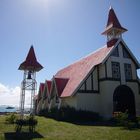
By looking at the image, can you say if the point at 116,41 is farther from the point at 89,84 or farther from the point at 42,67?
the point at 42,67

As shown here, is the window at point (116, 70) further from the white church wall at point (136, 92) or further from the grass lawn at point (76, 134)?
the grass lawn at point (76, 134)

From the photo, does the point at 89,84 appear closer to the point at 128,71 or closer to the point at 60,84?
the point at 60,84

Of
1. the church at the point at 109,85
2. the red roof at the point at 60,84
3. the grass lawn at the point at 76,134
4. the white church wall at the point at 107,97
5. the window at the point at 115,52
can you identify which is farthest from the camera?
the red roof at the point at 60,84

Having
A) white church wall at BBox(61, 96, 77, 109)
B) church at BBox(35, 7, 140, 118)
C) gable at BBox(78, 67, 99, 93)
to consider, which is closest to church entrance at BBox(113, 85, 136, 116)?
church at BBox(35, 7, 140, 118)

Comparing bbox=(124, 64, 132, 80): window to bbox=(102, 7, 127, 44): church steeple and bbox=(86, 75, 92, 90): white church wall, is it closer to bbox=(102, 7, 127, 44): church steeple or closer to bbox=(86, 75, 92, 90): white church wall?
bbox=(102, 7, 127, 44): church steeple

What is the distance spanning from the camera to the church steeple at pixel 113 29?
28.0 metres

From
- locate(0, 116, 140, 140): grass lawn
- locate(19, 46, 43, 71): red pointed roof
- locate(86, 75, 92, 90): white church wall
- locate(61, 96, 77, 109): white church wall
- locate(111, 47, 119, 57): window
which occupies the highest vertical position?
locate(111, 47, 119, 57): window

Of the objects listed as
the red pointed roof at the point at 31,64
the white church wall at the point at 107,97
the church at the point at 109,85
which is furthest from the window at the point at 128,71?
the red pointed roof at the point at 31,64

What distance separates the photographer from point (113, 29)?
92.1 feet

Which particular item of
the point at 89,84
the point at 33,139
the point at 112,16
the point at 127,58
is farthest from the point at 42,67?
the point at 112,16

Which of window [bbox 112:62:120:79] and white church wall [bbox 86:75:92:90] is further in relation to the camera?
window [bbox 112:62:120:79]

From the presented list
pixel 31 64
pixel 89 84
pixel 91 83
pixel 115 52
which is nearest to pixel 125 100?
pixel 91 83

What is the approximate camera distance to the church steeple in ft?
91.9

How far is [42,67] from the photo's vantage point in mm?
17281
